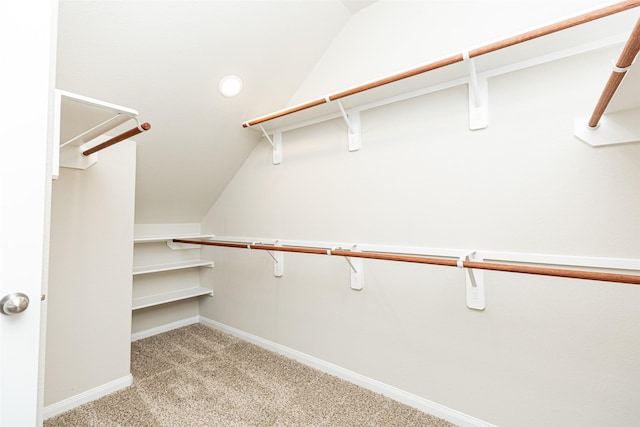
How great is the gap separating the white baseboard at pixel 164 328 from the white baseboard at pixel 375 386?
0.67 metres

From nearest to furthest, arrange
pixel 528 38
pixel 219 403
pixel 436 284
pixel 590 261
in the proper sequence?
1. pixel 528 38
2. pixel 590 261
3. pixel 436 284
4. pixel 219 403

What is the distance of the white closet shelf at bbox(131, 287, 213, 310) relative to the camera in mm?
2504

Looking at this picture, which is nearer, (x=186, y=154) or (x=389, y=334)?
(x=389, y=334)

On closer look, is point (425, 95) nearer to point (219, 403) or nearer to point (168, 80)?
point (168, 80)

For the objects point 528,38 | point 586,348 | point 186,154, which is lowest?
point 586,348

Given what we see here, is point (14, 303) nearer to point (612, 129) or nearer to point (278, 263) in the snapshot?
point (278, 263)

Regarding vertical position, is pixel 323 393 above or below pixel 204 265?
below

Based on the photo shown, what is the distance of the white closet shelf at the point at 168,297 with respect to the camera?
2504 mm

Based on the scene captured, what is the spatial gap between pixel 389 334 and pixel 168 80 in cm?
194

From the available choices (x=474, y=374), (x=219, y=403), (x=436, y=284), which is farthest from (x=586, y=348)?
(x=219, y=403)

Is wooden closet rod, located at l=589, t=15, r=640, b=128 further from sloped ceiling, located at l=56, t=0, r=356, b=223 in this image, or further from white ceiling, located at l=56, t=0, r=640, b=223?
sloped ceiling, located at l=56, t=0, r=356, b=223

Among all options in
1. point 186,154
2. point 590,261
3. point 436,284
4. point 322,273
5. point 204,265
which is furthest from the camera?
point 204,265

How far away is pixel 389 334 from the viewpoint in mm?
1802

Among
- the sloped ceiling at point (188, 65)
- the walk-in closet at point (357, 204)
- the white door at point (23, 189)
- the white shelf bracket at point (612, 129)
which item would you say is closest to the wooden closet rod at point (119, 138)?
the walk-in closet at point (357, 204)
